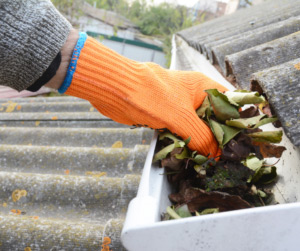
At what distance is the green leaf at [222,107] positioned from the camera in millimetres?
851

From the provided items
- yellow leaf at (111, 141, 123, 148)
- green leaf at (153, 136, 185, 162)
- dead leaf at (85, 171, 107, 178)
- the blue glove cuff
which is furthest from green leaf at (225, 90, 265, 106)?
yellow leaf at (111, 141, 123, 148)

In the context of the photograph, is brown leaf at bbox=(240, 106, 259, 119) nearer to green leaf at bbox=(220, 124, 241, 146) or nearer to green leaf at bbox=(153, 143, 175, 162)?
green leaf at bbox=(220, 124, 241, 146)

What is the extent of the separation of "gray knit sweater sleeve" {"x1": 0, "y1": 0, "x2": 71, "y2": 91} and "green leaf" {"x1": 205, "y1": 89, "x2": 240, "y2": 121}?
1.77 ft

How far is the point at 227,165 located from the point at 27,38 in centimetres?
73

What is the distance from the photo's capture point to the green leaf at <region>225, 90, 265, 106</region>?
789 millimetres

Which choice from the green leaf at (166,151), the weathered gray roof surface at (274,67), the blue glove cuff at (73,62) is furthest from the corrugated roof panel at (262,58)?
the blue glove cuff at (73,62)

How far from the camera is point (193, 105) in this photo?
0.99 m

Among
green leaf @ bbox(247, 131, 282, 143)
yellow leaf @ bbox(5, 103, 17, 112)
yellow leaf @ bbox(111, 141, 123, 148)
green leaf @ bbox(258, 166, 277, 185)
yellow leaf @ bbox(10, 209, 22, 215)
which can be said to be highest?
green leaf @ bbox(247, 131, 282, 143)

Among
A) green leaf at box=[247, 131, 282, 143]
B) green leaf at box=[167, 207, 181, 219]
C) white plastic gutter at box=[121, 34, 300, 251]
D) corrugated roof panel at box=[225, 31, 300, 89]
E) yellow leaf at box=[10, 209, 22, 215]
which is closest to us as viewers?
white plastic gutter at box=[121, 34, 300, 251]

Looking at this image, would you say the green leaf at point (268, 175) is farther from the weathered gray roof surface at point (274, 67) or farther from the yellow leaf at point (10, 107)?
the yellow leaf at point (10, 107)

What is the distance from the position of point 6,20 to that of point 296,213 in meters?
0.91

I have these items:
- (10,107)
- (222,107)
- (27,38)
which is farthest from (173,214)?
(10,107)

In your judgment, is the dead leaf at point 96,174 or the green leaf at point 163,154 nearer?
the green leaf at point 163,154

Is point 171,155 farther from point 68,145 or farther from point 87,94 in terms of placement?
point 68,145
